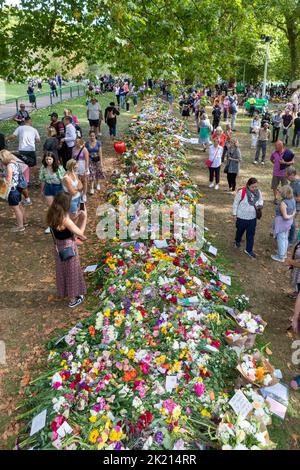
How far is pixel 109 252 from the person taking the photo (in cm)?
743

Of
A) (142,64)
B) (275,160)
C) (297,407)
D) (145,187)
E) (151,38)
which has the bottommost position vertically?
(297,407)

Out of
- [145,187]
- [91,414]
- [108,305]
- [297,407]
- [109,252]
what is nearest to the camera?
[91,414]

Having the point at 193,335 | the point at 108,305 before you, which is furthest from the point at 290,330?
the point at 108,305

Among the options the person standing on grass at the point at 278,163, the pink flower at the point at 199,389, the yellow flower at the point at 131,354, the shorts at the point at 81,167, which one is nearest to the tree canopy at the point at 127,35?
the shorts at the point at 81,167

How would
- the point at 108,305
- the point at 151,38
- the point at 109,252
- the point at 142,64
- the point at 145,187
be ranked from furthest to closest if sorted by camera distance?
1. the point at 145,187
2. the point at 151,38
3. the point at 142,64
4. the point at 109,252
5. the point at 108,305

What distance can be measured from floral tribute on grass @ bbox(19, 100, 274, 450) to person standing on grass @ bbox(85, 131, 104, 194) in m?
4.58

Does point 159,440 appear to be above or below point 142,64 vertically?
below

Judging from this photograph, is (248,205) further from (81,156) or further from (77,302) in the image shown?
(81,156)

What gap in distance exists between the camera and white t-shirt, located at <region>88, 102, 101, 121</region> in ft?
53.4

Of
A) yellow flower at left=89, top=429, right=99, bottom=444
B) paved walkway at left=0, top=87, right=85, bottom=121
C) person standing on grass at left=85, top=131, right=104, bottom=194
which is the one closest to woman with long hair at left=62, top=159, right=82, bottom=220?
person standing on grass at left=85, top=131, right=104, bottom=194

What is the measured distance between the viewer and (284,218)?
770 cm

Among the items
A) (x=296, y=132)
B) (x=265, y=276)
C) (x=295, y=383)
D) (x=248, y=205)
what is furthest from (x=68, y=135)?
(x=296, y=132)
